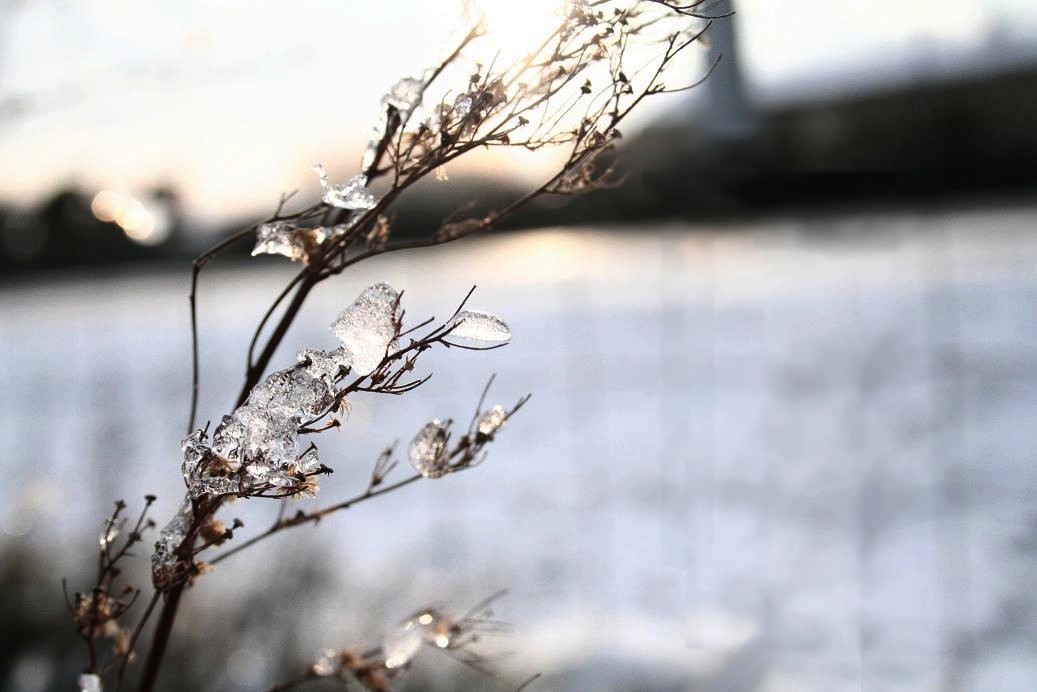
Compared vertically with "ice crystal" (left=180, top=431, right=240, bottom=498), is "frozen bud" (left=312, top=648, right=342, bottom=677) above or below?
below

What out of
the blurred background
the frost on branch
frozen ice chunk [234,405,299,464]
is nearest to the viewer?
frozen ice chunk [234,405,299,464]

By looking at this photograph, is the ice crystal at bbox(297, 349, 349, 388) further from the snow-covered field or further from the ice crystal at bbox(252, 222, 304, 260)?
the snow-covered field

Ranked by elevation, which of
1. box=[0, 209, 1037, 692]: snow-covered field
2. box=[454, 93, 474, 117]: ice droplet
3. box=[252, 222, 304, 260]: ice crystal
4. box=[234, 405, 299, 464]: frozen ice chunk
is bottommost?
box=[0, 209, 1037, 692]: snow-covered field

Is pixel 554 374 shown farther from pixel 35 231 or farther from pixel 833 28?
pixel 35 231

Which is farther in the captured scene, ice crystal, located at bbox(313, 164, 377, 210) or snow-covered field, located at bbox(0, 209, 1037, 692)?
snow-covered field, located at bbox(0, 209, 1037, 692)

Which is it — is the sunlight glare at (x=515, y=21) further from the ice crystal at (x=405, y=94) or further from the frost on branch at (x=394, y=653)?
the frost on branch at (x=394, y=653)

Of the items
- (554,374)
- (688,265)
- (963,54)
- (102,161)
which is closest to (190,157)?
(102,161)

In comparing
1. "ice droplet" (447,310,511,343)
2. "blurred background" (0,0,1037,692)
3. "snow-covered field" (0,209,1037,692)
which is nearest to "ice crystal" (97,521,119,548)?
"ice droplet" (447,310,511,343)

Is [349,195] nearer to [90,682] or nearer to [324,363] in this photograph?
[324,363]
